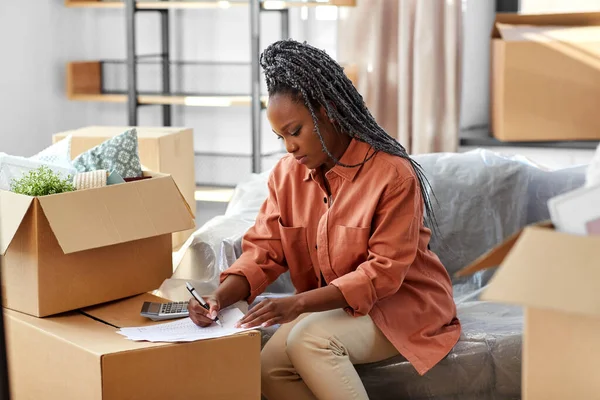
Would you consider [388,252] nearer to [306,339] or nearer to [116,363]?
[306,339]

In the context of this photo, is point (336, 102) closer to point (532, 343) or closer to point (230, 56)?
point (532, 343)

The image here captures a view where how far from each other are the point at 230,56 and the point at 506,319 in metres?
1.90

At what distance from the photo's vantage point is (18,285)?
179cm

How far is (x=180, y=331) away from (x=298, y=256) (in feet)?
1.23

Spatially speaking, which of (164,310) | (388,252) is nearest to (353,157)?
(388,252)

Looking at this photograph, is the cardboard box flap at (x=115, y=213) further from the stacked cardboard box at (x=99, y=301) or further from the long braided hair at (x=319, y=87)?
the long braided hair at (x=319, y=87)

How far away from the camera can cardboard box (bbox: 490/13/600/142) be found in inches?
113

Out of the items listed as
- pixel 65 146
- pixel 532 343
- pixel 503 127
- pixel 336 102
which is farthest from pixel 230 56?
pixel 532 343

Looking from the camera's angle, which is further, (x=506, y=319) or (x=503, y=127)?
(x=503, y=127)

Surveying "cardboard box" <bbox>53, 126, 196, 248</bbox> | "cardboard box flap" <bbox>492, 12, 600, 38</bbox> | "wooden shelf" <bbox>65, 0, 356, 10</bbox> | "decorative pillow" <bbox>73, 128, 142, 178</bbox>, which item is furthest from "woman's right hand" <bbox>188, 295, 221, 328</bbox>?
"cardboard box flap" <bbox>492, 12, 600, 38</bbox>

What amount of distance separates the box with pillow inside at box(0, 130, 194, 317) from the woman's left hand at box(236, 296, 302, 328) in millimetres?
320

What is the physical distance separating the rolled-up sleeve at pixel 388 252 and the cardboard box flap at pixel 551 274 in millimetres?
782

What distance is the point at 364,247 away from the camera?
1806 mm

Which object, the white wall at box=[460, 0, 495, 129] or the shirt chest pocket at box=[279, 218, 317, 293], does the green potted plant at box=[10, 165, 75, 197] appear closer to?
the shirt chest pocket at box=[279, 218, 317, 293]
